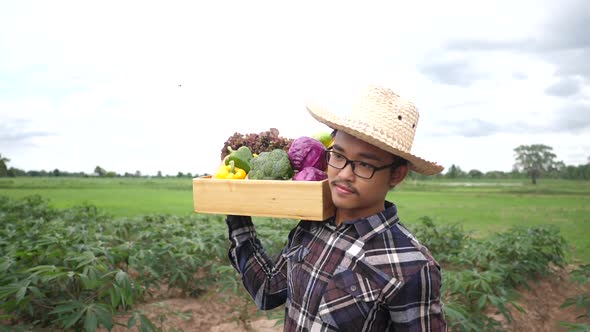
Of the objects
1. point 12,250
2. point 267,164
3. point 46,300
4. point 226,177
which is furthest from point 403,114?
point 12,250

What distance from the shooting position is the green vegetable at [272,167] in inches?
66.0

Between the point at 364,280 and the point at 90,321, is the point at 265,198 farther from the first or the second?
the point at 90,321

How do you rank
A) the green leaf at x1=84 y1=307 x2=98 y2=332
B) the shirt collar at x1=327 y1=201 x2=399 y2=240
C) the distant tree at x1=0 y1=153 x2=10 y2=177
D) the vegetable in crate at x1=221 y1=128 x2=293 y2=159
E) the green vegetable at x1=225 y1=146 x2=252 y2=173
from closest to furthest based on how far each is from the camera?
the shirt collar at x1=327 y1=201 x2=399 y2=240 < the green vegetable at x1=225 y1=146 x2=252 y2=173 < the vegetable in crate at x1=221 y1=128 x2=293 y2=159 < the green leaf at x1=84 y1=307 x2=98 y2=332 < the distant tree at x1=0 y1=153 x2=10 y2=177

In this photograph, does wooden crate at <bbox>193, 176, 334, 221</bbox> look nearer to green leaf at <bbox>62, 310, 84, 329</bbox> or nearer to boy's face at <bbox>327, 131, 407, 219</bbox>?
boy's face at <bbox>327, 131, 407, 219</bbox>

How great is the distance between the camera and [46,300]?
8.38 ft

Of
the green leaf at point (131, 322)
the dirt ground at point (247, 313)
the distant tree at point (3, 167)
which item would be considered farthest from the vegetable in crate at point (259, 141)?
the distant tree at point (3, 167)

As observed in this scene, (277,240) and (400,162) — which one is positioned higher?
(400,162)

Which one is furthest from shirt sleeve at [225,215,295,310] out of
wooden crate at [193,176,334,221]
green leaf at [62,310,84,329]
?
green leaf at [62,310,84,329]

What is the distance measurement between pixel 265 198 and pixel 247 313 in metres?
2.33

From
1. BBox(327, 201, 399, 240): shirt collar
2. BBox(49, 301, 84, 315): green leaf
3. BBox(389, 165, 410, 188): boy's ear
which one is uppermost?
BBox(389, 165, 410, 188): boy's ear

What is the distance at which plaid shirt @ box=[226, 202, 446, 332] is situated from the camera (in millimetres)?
1293

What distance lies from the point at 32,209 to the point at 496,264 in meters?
5.85

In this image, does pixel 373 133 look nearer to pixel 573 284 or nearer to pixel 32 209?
pixel 573 284

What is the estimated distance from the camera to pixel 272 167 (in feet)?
5.51
